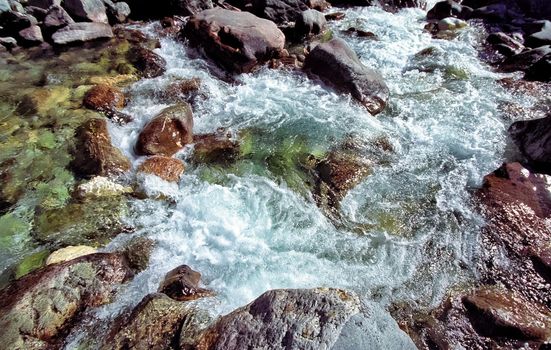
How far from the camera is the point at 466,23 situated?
11539 mm

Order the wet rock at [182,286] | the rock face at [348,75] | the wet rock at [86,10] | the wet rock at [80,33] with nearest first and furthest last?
the wet rock at [182,286]
the rock face at [348,75]
the wet rock at [80,33]
the wet rock at [86,10]

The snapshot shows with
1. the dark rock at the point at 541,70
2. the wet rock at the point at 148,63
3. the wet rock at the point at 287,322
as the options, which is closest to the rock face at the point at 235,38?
the wet rock at the point at 148,63

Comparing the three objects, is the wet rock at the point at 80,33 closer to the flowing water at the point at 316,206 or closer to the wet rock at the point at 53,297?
the flowing water at the point at 316,206

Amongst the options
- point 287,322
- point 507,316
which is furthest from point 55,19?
point 507,316

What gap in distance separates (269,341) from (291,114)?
16.6 feet

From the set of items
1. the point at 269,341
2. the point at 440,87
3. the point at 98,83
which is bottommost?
the point at 98,83

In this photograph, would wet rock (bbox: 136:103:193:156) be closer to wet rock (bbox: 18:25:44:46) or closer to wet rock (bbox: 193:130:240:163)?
wet rock (bbox: 193:130:240:163)

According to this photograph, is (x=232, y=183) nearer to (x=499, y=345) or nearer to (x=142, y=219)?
(x=142, y=219)

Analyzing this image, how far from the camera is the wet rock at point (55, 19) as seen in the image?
9.45 metres

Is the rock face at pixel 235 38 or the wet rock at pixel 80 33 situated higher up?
the rock face at pixel 235 38

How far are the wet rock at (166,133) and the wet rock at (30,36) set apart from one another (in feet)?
17.4

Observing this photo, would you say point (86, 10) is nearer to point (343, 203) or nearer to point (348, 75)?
point (348, 75)

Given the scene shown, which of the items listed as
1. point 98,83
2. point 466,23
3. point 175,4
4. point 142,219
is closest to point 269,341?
point 142,219

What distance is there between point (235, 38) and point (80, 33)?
400 cm
